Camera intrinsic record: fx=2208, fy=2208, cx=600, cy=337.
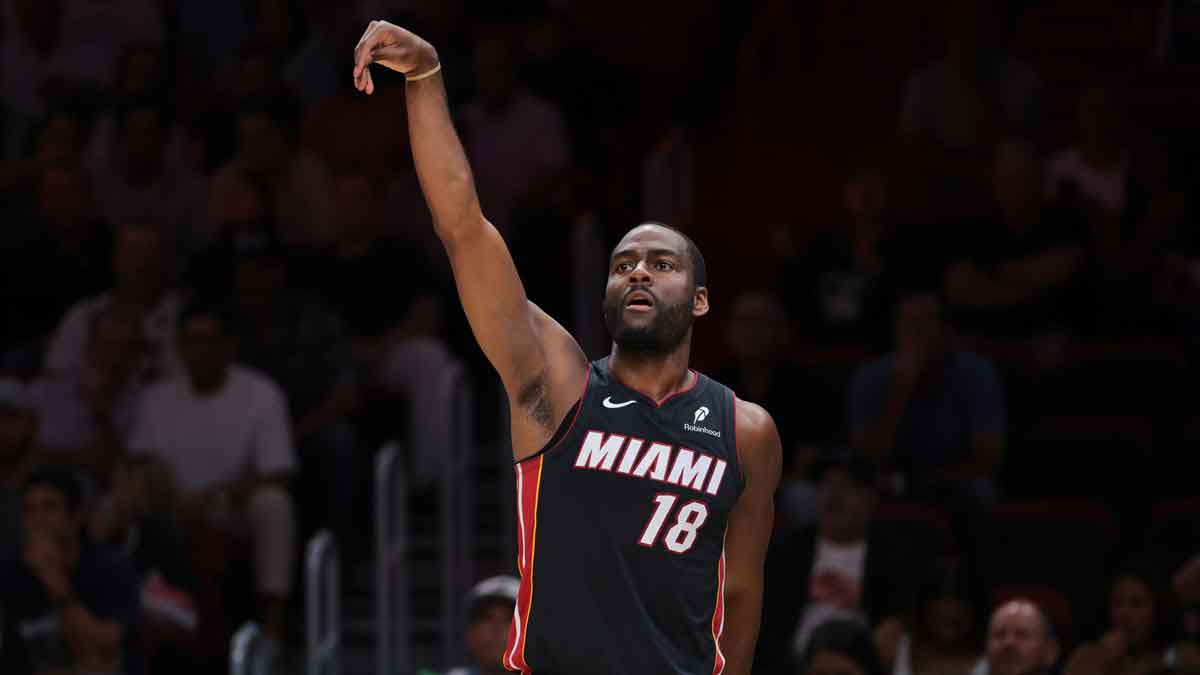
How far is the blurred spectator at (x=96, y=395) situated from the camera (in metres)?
9.33

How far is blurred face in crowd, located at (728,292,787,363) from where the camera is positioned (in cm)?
902

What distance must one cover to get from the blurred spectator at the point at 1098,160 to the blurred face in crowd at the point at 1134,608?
→ 2488 millimetres

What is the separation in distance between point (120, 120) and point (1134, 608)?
5.31 meters

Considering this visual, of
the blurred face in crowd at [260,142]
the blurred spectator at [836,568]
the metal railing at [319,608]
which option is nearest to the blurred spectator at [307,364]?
the metal railing at [319,608]

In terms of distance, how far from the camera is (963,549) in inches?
332

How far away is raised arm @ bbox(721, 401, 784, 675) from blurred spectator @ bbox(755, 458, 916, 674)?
3.46 meters

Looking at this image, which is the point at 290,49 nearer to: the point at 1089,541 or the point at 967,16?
the point at 967,16

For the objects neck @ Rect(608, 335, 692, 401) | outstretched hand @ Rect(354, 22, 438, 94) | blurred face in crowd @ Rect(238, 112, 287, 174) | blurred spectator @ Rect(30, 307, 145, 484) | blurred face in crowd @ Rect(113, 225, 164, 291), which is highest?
outstretched hand @ Rect(354, 22, 438, 94)

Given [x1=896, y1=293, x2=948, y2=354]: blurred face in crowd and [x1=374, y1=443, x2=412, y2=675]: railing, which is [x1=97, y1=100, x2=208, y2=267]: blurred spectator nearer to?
[x1=374, y1=443, x2=412, y2=675]: railing

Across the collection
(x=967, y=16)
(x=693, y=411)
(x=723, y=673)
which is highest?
(x=967, y=16)

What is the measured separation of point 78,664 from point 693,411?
4.22 meters

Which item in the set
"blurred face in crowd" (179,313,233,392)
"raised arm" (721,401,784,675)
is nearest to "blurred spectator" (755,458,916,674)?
"blurred face in crowd" (179,313,233,392)

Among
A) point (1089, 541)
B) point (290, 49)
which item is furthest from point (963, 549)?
point (290, 49)

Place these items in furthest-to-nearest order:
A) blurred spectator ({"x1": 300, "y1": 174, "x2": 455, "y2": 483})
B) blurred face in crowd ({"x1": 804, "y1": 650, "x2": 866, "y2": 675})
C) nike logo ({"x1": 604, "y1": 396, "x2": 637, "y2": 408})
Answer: blurred spectator ({"x1": 300, "y1": 174, "x2": 455, "y2": 483}) → blurred face in crowd ({"x1": 804, "y1": 650, "x2": 866, "y2": 675}) → nike logo ({"x1": 604, "y1": 396, "x2": 637, "y2": 408})
